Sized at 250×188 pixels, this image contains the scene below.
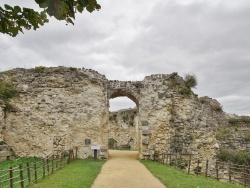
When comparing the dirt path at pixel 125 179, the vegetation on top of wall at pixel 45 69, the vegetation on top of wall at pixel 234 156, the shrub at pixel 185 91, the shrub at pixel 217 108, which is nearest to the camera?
the dirt path at pixel 125 179

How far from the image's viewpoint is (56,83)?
19.8m

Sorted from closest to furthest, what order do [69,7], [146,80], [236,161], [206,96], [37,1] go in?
[37,1]
[69,7]
[236,161]
[146,80]
[206,96]

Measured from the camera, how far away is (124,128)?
32.3m

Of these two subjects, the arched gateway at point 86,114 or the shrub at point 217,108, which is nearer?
the arched gateway at point 86,114

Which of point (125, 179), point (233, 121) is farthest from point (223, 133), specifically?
point (125, 179)

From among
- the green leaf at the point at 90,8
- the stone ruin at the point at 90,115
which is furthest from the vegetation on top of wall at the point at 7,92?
the green leaf at the point at 90,8

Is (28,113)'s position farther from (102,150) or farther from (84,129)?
(102,150)

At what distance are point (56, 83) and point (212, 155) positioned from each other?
11.8 meters

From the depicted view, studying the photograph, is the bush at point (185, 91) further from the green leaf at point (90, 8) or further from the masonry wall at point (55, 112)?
the green leaf at point (90, 8)

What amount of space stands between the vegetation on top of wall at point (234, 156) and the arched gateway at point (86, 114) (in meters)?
0.65

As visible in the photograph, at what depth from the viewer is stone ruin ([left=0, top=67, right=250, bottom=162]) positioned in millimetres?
19031

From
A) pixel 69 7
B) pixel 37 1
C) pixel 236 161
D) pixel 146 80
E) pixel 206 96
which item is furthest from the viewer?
pixel 206 96

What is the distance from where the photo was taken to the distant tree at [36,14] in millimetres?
3184

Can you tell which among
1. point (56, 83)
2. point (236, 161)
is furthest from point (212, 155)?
point (56, 83)
